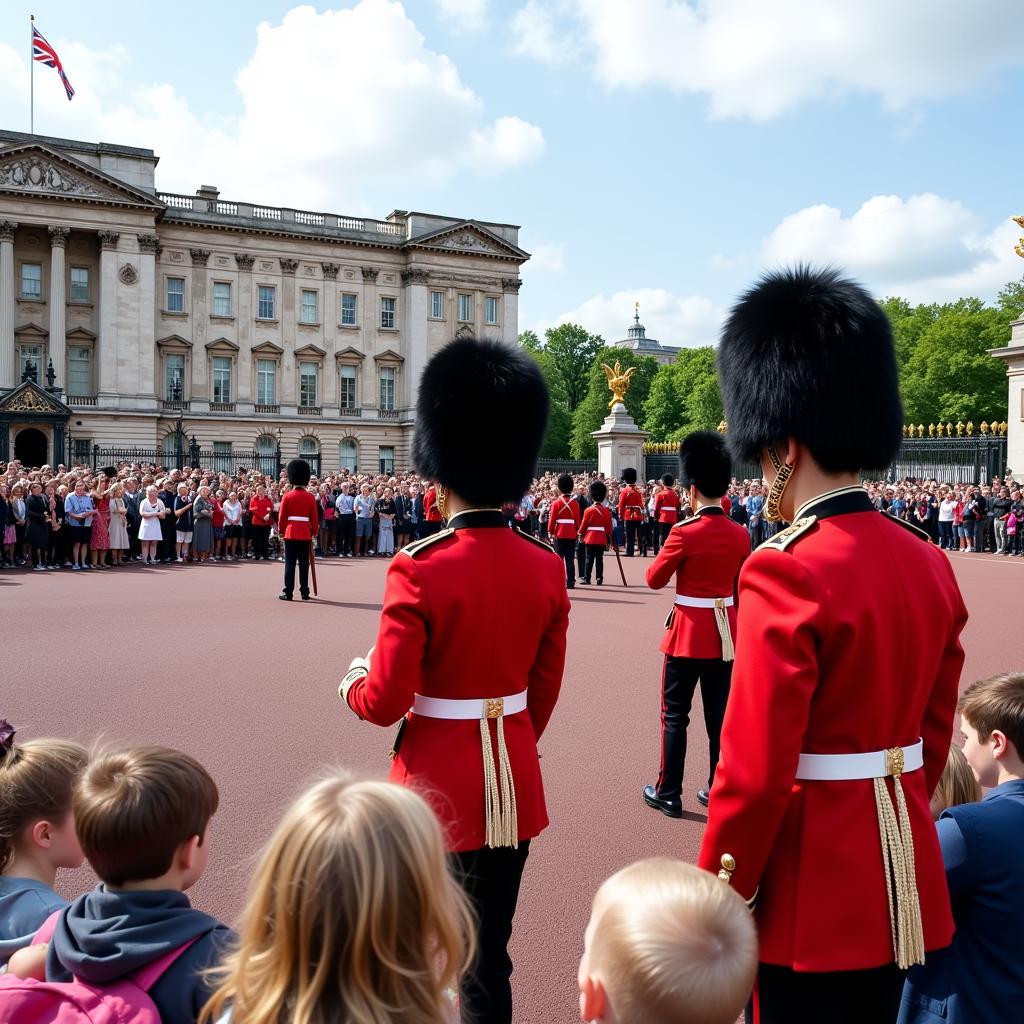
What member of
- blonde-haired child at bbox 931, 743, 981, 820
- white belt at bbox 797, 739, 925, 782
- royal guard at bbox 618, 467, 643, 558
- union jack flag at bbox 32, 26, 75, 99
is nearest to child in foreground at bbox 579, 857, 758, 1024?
white belt at bbox 797, 739, 925, 782

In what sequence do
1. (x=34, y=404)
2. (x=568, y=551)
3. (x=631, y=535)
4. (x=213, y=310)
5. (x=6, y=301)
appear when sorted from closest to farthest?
(x=568, y=551)
(x=631, y=535)
(x=34, y=404)
(x=6, y=301)
(x=213, y=310)

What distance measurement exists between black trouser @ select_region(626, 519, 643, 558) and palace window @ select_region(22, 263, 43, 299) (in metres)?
32.1

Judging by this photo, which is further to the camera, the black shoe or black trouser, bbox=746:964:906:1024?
the black shoe

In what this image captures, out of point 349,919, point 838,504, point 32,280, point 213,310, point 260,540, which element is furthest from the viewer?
point 213,310

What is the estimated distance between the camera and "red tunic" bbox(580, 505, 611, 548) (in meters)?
16.0

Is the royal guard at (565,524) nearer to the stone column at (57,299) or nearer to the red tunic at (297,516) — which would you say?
the red tunic at (297,516)

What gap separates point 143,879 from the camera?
202 cm

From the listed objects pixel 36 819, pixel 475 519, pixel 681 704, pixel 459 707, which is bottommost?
pixel 681 704

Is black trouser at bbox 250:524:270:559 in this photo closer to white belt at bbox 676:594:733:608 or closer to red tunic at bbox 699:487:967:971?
white belt at bbox 676:594:733:608

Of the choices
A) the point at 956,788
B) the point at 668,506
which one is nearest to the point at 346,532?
the point at 668,506

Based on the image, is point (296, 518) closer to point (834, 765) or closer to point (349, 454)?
point (834, 765)

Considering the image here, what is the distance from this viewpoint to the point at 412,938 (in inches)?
64.3

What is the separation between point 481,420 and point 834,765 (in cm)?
169

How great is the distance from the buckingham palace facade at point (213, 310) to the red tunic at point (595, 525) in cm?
2674
